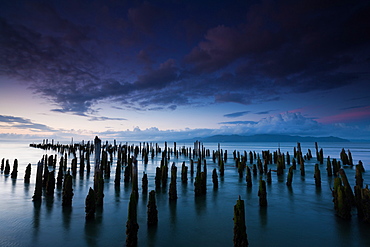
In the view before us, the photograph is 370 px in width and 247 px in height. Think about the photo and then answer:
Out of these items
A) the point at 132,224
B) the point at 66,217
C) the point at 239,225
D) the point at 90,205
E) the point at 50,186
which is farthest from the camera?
the point at 50,186

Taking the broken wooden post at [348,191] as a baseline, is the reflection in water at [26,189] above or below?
below

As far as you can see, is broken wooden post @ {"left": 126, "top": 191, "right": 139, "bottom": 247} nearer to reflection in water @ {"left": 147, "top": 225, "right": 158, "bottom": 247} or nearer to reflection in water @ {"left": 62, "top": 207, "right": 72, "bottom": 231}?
reflection in water @ {"left": 147, "top": 225, "right": 158, "bottom": 247}

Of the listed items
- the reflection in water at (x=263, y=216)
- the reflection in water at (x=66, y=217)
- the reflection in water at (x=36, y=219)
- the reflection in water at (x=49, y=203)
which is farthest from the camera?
the reflection in water at (x=49, y=203)

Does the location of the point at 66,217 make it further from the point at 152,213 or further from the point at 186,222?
the point at 186,222

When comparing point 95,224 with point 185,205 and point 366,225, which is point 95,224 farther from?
point 366,225

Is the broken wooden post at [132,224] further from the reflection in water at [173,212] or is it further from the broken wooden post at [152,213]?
the reflection in water at [173,212]

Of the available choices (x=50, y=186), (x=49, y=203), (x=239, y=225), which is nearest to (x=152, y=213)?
(x=239, y=225)

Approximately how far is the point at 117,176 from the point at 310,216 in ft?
40.6

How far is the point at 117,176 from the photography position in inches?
648

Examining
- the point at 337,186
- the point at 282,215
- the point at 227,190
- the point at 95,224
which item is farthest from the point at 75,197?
A: the point at 337,186

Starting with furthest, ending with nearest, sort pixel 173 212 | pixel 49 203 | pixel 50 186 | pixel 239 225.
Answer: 1. pixel 50 186
2. pixel 49 203
3. pixel 173 212
4. pixel 239 225

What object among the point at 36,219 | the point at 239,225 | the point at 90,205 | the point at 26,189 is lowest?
the point at 36,219

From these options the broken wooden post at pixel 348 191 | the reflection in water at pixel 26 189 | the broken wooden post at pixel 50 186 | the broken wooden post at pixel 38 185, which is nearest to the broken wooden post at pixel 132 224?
the broken wooden post at pixel 38 185

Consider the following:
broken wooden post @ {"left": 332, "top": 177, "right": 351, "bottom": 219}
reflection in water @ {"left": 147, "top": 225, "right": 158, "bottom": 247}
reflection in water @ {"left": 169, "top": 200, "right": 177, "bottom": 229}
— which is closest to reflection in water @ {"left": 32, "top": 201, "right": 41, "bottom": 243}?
reflection in water @ {"left": 147, "top": 225, "right": 158, "bottom": 247}
